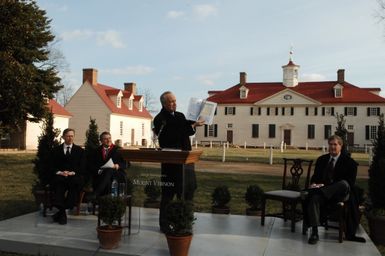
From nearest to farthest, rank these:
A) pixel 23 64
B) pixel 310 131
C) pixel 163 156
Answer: pixel 163 156 → pixel 23 64 → pixel 310 131

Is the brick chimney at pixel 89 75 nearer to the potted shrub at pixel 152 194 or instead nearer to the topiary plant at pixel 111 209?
the potted shrub at pixel 152 194

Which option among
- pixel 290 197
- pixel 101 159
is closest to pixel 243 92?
pixel 101 159

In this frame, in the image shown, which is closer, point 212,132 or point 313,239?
point 313,239

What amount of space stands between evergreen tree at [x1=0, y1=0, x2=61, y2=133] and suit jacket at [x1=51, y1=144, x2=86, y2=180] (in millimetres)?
15975

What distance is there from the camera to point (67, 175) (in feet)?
23.7

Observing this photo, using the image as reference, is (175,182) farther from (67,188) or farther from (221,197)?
(221,197)

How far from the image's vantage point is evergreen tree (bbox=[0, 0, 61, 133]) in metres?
22.2

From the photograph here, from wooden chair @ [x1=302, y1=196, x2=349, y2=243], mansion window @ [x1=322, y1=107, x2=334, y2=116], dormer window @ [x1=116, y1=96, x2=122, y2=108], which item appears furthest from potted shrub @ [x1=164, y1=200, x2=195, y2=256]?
mansion window @ [x1=322, y1=107, x2=334, y2=116]

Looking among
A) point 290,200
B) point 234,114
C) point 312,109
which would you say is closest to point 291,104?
point 312,109

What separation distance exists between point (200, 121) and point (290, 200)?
1.97m

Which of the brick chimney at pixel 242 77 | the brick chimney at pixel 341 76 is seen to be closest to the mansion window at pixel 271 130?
the brick chimney at pixel 242 77

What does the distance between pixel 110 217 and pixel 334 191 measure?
3.28 meters

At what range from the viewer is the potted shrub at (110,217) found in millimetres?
5562

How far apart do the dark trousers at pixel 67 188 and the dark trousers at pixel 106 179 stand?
37cm
